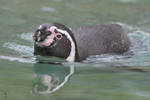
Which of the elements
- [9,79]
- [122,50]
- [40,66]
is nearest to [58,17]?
[122,50]

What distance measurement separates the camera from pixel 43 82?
Answer: 6.74m

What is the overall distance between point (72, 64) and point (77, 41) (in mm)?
1004

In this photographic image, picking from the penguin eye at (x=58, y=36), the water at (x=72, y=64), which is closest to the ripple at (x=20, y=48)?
the water at (x=72, y=64)

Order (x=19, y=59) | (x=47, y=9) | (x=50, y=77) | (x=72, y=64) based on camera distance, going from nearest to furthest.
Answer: (x=50, y=77)
(x=72, y=64)
(x=19, y=59)
(x=47, y=9)

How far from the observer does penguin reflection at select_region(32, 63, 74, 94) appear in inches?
251

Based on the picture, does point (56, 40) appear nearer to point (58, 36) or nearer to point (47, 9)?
point (58, 36)

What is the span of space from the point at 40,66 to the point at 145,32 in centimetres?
421

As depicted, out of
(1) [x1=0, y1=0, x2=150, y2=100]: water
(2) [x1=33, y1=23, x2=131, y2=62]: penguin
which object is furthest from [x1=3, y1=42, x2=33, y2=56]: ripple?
(2) [x1=33, y1=23, x2=131, y2=62]: penguin

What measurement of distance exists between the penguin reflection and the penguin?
11.5 inches

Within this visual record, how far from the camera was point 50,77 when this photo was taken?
23.4 feet

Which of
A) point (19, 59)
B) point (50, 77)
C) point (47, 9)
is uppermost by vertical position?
point (47, 9)

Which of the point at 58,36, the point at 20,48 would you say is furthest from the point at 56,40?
the point at 20,48

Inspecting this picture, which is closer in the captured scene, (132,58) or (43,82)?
(43,82)

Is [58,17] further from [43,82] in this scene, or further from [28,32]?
[43,82]
